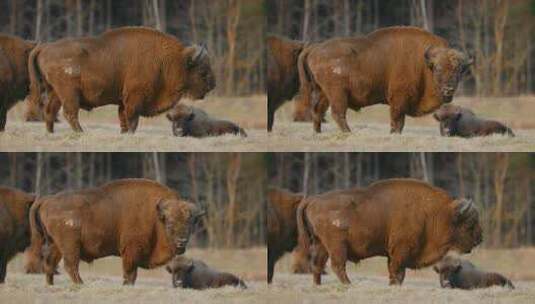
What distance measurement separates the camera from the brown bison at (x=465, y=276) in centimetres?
1234

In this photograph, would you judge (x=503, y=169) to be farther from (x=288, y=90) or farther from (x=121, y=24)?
(x=121, y=24)

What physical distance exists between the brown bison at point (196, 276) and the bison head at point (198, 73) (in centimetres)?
168

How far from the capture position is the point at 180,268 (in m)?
12.3

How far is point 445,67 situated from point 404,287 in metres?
2.20

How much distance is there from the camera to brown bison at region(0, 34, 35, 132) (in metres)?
12.7

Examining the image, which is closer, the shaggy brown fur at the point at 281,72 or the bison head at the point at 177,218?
the bison head at the point at 177,218

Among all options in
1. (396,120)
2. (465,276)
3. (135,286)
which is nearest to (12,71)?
(135,286)

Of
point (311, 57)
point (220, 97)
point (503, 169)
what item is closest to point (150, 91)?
point (220, 97)

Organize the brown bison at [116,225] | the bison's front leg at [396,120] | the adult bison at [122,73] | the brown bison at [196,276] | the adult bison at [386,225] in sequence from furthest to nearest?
the bison's front leg at [396,120] → the adult bison at [122,73] → the brown bison at [196,276] → the adult bison at [386,225] → the brown bison at [116,225]

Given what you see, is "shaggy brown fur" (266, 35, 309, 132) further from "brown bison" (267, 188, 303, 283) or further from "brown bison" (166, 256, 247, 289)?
"brown bison" (166, 256, 247, 289)

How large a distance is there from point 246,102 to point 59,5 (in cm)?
213

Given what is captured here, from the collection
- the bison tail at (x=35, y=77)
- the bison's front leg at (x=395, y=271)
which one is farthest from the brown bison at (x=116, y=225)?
the bison's front leg at (x=395, y=271)

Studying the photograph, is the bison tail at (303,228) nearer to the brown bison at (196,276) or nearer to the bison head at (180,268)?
the brown bison at (196,276)

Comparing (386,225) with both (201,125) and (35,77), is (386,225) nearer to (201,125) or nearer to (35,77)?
(201,125)
